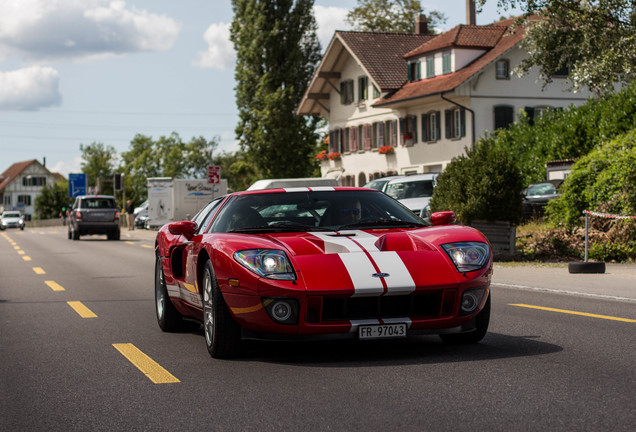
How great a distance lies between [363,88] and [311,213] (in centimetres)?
5124

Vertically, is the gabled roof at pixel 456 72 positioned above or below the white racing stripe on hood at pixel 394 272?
above

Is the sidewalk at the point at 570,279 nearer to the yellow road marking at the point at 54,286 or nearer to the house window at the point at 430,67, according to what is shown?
the yellow road marking at the point at 54,286

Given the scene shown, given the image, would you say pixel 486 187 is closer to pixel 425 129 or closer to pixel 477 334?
pixel 477 334

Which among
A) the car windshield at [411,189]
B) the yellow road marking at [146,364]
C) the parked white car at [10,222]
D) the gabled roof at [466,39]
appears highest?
the gabled roof at [466,39]

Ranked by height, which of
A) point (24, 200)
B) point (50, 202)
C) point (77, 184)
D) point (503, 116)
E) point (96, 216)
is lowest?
point (50, 202)

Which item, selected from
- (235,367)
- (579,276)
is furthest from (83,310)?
(579,276)

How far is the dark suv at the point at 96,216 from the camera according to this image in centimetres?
4041

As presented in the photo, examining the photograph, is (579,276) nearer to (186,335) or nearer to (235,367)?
(186,335)

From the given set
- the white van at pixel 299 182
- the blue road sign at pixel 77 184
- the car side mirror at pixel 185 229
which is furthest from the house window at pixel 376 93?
the car side mirror at pixel 185 229

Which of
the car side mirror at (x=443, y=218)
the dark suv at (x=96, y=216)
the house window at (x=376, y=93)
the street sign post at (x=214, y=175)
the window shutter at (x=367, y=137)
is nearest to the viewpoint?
the car side mirror at (x=443, y=218)

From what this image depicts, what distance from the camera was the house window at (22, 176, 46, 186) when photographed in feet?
534

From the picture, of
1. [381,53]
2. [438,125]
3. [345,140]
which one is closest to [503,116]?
[438,125]

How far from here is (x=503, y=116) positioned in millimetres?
50406

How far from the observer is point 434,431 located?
16.0 ft
